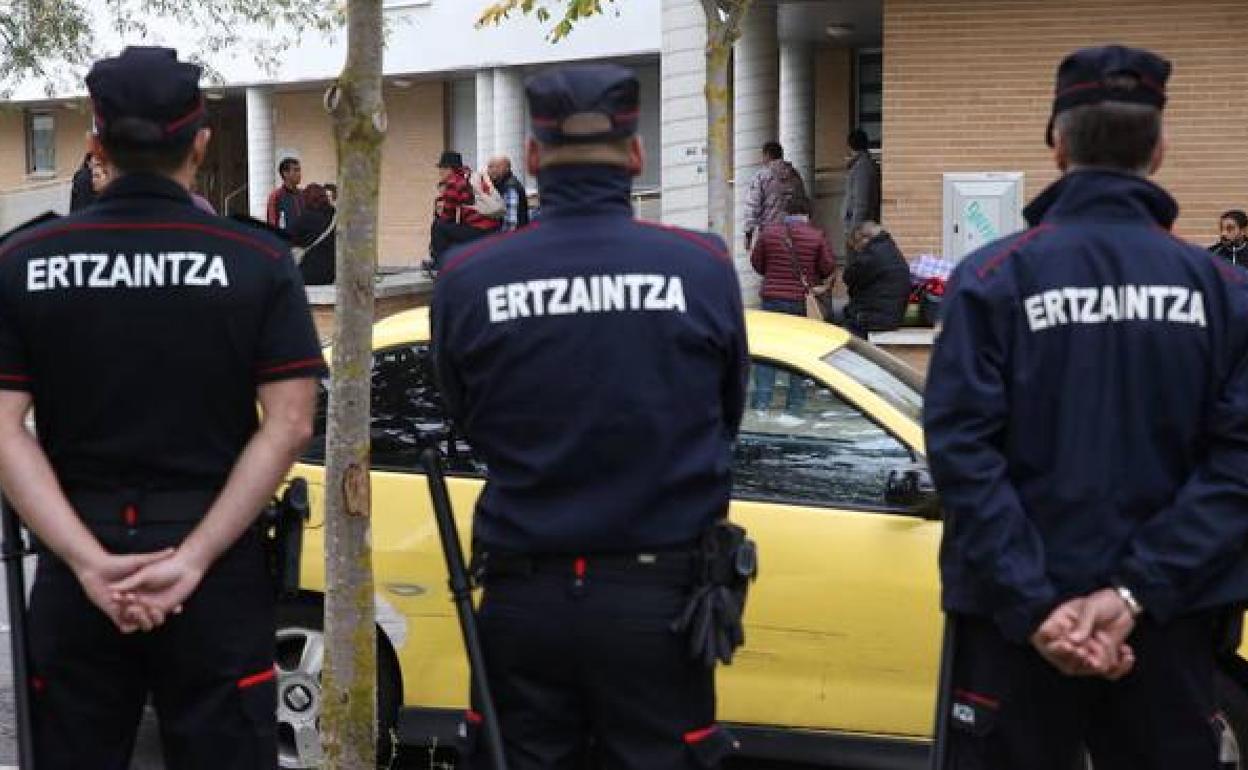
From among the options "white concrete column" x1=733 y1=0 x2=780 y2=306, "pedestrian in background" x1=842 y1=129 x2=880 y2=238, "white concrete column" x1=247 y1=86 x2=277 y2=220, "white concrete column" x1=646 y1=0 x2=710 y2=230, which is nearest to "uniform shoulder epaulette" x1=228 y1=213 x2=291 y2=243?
"white concrete column" x1=646 y1=0 x2=710 y2=230

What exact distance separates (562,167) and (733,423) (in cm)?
65

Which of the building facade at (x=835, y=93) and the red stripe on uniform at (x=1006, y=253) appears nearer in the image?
→ the red stripe on uniform at (x=1006, y=253)

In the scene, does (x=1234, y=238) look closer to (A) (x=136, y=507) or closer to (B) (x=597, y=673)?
(B) (x=597, y=673)

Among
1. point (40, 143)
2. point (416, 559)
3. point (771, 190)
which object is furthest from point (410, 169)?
point (416, 559)

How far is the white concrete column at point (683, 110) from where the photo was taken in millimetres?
16000

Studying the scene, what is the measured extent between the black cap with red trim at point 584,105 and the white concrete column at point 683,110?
41.0 feet

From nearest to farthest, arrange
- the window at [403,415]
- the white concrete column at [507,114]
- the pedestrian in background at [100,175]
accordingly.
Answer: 1. the pedestrian in background at [100,175]
2. the window at [403,415]
3. the white concrete column at [507,114]

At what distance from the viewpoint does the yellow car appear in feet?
17.9

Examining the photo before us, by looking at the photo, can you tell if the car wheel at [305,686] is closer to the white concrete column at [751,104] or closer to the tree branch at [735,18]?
the tree branch at [735,18]

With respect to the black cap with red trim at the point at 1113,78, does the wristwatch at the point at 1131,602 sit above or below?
below

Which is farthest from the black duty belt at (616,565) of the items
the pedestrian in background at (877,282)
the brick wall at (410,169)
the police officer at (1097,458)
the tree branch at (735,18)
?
the brick wall at (410,169)

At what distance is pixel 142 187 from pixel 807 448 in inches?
109

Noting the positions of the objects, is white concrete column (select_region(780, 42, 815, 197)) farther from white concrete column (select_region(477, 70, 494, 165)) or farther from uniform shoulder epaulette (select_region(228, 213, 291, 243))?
uniform shoulder epaulette (select_region(228, 213, 291, 243))

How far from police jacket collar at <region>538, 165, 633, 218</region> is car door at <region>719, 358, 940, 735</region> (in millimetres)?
2273
